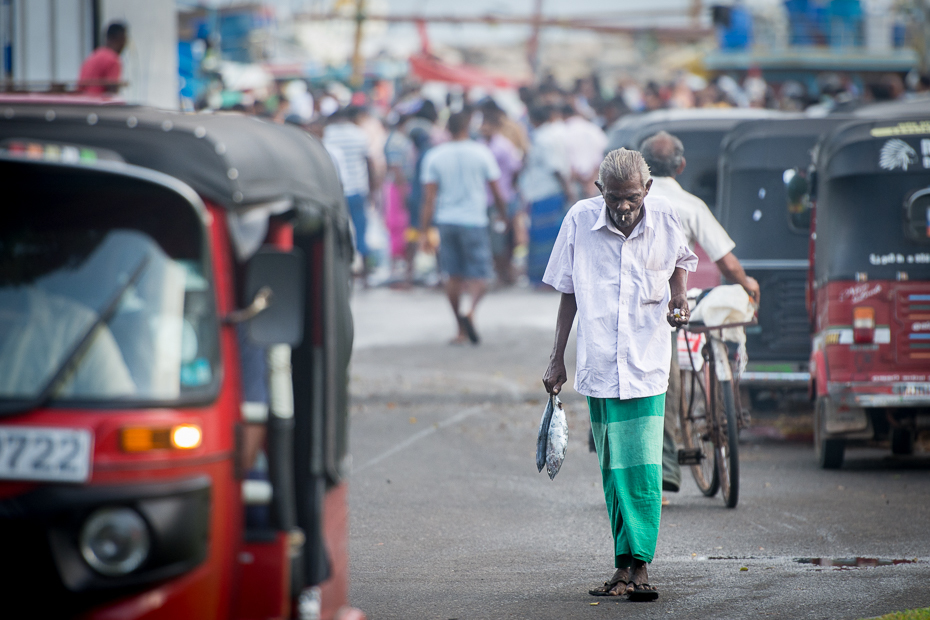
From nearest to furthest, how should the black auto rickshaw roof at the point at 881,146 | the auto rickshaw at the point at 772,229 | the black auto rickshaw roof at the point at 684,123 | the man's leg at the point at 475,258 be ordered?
1. the black auto rickshaw roof at the point at 881,146
2. the auto rickshaw at the point at 772,229
3. the black auto rickshaw roof at the point at 684,123
4. the man's leg at the point at 475,258

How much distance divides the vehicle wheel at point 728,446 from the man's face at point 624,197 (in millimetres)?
1948

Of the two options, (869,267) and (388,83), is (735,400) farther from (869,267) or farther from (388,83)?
(388,83)

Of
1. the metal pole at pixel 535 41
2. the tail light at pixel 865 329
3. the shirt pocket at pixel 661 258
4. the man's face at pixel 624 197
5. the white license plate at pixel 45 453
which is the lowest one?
the tail light at pixel 865 329

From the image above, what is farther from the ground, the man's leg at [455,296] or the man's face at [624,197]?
the man's face at [624,197]

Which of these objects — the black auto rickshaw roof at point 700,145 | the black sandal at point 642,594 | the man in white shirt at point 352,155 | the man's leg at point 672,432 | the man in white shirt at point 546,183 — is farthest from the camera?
the man in white shirt at point 352,155

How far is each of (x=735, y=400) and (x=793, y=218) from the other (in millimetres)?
2570

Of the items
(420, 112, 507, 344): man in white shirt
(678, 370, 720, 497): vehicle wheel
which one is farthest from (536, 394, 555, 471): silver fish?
(420, 112, 507, 344): man in white shirt

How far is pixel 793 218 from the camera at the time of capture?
9.45 metres

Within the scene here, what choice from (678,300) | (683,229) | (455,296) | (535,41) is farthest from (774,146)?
(535,41)

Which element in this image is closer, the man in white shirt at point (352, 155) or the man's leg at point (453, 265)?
the man's leg at point (453, 265)

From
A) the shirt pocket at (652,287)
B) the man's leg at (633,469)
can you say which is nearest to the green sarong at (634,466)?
the man's leg at (633,469)

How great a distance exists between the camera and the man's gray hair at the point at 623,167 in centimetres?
541

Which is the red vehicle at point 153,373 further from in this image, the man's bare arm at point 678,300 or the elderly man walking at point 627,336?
the man's bare arm at point 678,300

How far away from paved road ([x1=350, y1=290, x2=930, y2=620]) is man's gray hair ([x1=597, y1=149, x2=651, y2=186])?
1.77m
